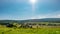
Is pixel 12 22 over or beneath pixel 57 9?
beneath

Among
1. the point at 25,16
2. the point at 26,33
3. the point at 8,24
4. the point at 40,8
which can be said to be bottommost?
the point at 26,33

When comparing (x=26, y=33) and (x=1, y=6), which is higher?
(x=1, y=6)

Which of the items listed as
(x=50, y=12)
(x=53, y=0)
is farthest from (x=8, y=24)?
(x=53, y=0)

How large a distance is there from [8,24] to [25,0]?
469 millimetres

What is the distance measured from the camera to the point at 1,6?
6.26 feet

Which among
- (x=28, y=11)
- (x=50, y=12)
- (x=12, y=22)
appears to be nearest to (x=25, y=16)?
(x=28, y=11)

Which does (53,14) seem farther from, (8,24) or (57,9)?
(8,24)

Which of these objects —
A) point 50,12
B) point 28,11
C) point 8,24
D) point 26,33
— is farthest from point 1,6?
point 50,12

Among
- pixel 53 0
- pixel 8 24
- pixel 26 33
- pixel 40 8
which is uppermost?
pixel 53 0

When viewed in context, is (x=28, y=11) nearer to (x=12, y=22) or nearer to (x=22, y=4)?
(x=22, y=4)

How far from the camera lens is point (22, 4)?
1.90 metres

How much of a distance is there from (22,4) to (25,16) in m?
0.20

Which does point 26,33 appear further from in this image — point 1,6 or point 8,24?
point 1,6

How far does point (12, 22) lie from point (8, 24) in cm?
7
